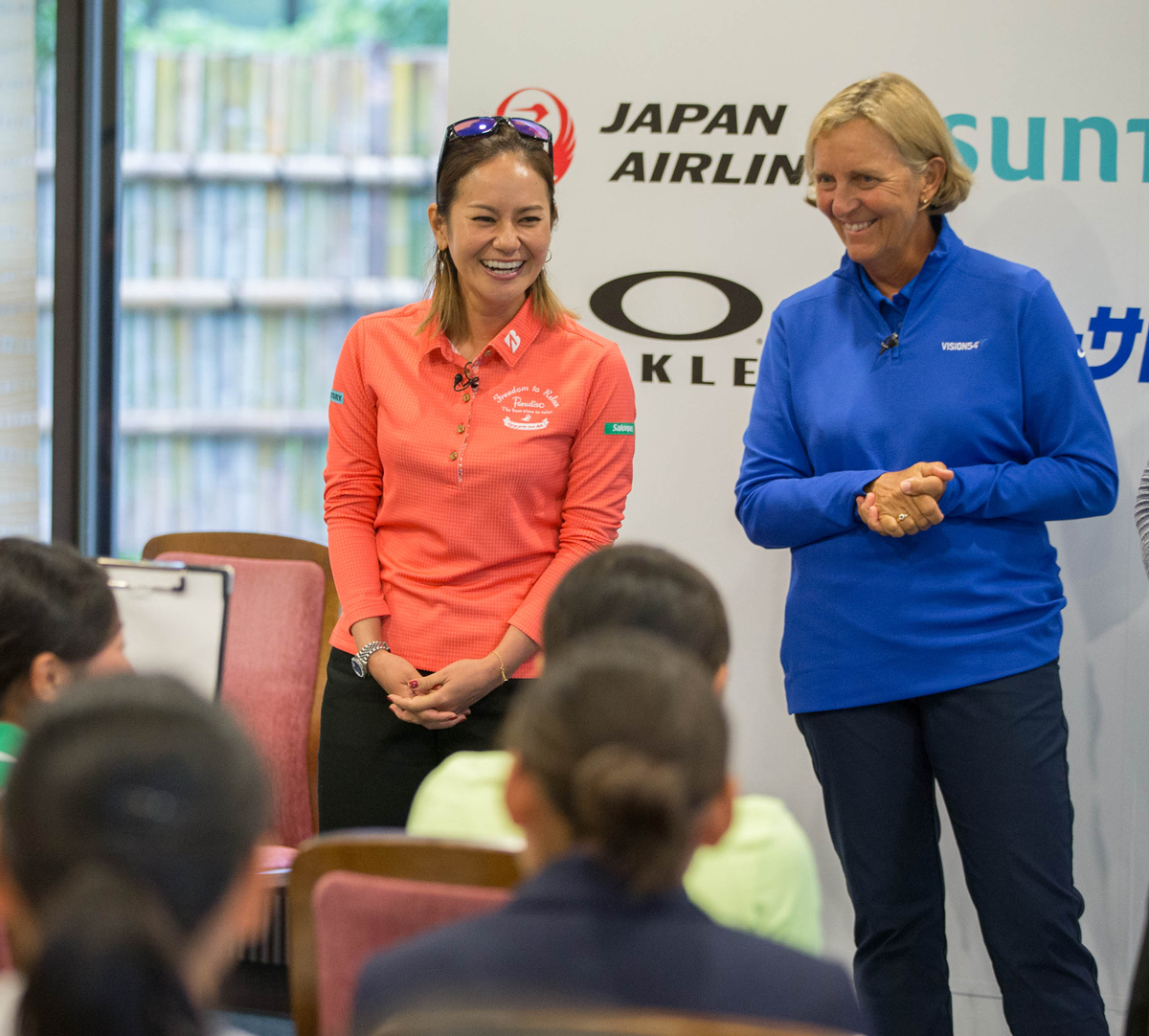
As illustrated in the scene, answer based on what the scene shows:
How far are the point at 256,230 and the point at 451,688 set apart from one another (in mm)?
2178

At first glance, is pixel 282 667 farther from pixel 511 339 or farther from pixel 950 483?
pixel 950 483

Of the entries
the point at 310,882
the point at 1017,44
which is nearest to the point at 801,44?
the point at 1017,44

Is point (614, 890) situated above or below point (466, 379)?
below

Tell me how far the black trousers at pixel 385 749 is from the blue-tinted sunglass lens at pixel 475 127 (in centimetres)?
96

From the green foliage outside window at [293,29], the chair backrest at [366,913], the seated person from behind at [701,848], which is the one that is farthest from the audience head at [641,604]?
the green foliage outside window at [293,29]

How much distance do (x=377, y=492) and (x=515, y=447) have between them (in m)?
0.32

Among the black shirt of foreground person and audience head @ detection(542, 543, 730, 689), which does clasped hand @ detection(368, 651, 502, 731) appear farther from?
the black shirt of foreground person

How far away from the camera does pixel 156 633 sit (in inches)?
71.2

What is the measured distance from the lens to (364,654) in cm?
219

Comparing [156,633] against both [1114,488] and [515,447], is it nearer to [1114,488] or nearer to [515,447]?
[515,447]

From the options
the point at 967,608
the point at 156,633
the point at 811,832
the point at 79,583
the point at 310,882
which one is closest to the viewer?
the point at 310,882

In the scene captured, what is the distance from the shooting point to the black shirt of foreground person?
895mm

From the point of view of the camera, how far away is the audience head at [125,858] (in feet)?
2.44

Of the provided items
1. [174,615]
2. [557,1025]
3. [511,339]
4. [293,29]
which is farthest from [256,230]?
[557,1025]
